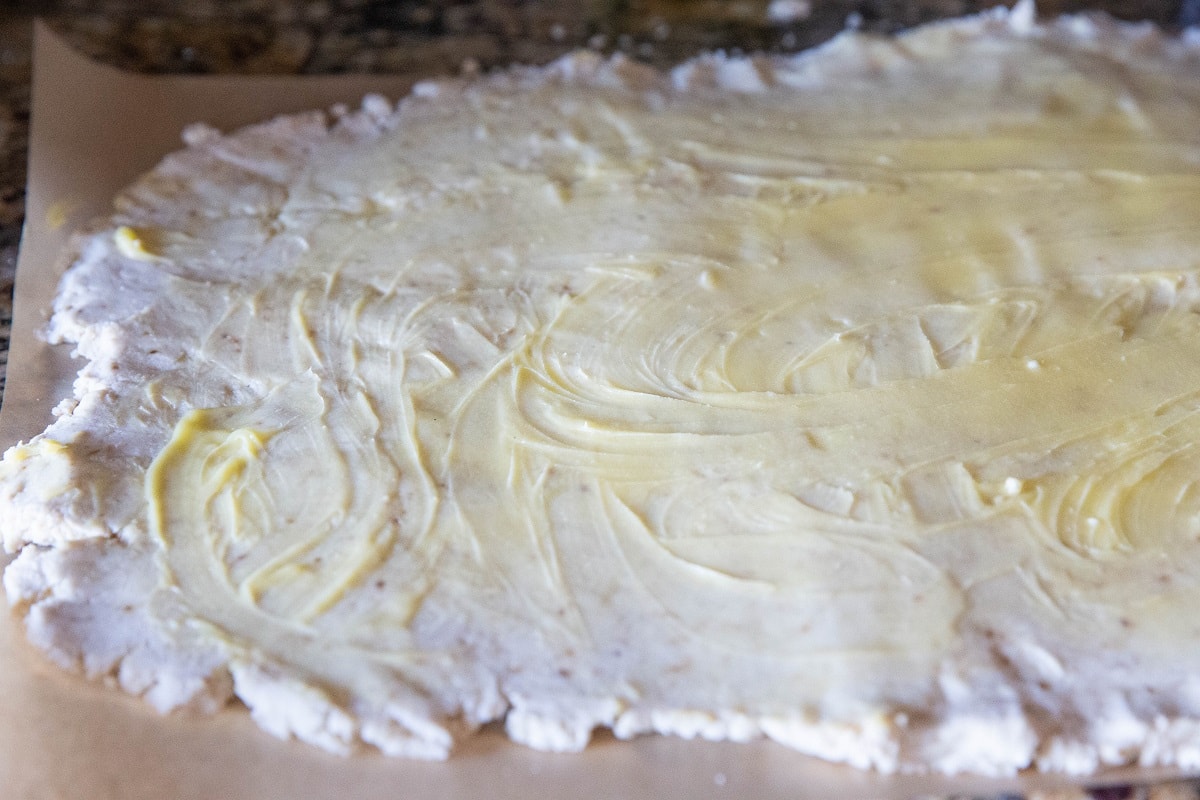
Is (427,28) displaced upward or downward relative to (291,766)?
upward

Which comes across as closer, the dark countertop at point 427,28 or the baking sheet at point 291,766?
the baking sheet at point 291,766

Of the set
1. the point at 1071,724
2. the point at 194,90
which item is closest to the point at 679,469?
the point at 1071,724

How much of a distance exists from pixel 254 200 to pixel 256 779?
120cm

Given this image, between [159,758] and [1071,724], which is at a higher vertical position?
[1071,724]

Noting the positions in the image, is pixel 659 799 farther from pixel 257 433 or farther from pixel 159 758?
pixel 257 433

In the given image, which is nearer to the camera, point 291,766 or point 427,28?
point 291,766

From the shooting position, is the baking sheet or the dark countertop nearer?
the baking sheet

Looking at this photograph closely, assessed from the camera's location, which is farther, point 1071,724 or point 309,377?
point 309,377

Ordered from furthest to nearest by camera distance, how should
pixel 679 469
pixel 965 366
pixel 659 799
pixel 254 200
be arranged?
1. pixel 254 200
2. pixel 965 366
3. pixel 679 469
4. pixel 659 799

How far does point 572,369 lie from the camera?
1715mm

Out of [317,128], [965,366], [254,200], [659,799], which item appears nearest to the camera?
[659,799]

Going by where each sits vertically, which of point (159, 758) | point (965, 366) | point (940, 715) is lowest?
point (159, 758)

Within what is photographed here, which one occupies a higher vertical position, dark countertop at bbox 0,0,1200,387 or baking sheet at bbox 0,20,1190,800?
dark countertop at bbox 0,0,1200,387

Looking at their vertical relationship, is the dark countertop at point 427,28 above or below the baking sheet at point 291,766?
above
